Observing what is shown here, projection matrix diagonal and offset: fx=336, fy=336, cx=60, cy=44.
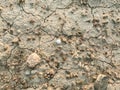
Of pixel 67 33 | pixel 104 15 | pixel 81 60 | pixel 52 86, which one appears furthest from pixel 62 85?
pixel 104 15

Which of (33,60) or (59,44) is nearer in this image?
(33,60)

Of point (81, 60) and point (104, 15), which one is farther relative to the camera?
point (104, 15)

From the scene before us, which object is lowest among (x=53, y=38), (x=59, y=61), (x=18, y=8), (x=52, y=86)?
(x=52, y=86)

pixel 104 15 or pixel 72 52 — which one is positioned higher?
pixel 104 15

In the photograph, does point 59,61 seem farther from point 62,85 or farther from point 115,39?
point 115,39

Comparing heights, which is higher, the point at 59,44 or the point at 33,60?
the point at 59,44
